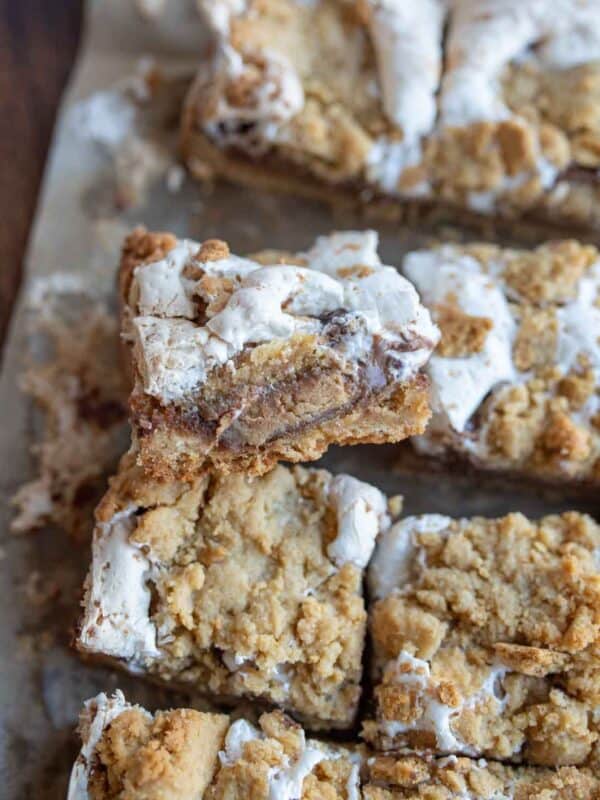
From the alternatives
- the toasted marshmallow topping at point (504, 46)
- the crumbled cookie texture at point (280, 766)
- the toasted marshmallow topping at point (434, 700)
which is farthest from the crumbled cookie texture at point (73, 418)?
the toasted marshmallow topping at point (504, 46)

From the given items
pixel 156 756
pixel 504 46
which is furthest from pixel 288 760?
pixel 504 46

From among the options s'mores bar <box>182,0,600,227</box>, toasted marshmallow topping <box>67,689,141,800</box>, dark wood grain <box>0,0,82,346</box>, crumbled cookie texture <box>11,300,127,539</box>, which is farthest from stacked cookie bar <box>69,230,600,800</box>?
dark wood grain <box>0,0,82,346</box>

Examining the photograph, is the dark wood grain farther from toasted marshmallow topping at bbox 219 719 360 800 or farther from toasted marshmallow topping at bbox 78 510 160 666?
toasted marshmallow topping at bbox 219 719 360 800

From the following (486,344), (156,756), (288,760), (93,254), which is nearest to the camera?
(156,756)

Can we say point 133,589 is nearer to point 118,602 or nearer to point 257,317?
point 118,602

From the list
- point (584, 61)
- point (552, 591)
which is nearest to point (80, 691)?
point (552, 591)

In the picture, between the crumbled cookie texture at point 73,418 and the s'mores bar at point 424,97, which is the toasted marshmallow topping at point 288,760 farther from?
the s'mores bar at point 424,97

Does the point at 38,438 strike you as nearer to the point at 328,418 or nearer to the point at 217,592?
the point at 217,592
